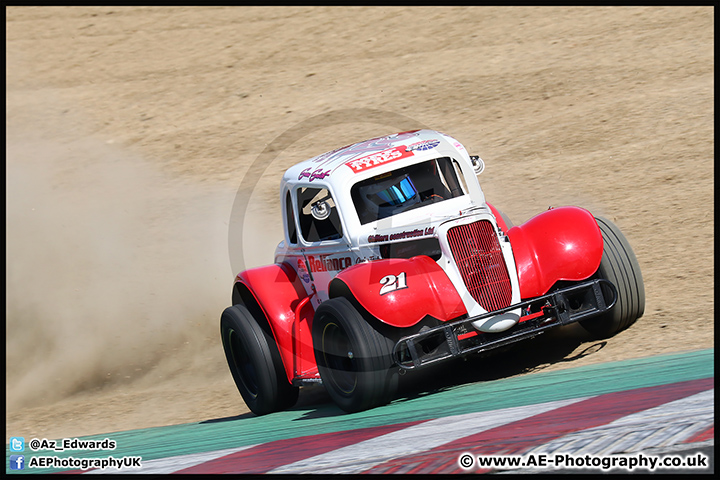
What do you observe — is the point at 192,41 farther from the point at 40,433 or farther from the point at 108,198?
the point at 40,433

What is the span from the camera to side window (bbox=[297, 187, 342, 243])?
22.5 feet

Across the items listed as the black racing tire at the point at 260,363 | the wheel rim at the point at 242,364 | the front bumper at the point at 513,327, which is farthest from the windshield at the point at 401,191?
the wheel rim at the point at 242,364

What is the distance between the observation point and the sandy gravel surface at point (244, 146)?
9.05 meters

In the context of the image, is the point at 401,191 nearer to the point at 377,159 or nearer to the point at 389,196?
the point at 389,196

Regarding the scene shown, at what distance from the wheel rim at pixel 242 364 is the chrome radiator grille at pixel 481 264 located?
2480 millimetres

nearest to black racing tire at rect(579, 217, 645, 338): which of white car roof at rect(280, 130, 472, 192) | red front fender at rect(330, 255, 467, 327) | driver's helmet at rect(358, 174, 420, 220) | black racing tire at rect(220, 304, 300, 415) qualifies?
red front fender at rect(330, 255, 467, 327)

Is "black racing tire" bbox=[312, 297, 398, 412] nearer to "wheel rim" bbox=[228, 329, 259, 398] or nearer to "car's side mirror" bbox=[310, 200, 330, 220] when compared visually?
"car's side mirror" bbox=[310, 200, 330, 220]

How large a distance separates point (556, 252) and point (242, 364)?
10.8 ft

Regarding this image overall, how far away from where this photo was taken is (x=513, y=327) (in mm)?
6094

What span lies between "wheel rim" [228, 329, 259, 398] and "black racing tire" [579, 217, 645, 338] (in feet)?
10.6

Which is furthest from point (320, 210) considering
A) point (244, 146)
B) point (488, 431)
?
point (244, 146)

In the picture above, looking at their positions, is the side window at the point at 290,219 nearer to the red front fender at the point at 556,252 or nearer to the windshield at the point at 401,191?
the windshield at the point at 401,191
